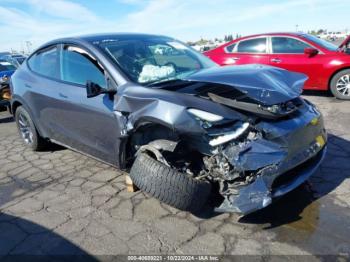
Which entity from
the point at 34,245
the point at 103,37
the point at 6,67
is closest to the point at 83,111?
the point at 103,37

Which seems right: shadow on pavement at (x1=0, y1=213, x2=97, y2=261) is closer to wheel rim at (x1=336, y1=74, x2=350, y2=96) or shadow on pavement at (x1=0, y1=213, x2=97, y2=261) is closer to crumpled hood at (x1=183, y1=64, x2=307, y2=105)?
crumpled hood at (x1=183, y1=64, x2=307, y2=105)

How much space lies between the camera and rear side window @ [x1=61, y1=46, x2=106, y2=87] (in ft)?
12.3

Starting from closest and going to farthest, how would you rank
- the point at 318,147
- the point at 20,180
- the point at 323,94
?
1. the point at 318,147
2. the point at 20,180
3. the point at 323,94

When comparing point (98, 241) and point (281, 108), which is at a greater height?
point (281, 108)

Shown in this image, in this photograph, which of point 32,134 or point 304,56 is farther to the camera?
point 304,56

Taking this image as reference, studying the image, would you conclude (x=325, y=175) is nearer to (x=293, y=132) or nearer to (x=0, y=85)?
(x=293, y=132)

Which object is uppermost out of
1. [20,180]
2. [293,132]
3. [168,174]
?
[293,132]

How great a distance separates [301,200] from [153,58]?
218 centimetres

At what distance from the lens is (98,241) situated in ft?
9.77

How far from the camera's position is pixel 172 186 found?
9.62ft

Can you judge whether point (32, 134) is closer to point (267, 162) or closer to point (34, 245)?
point (34, 245)

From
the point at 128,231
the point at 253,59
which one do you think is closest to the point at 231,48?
the point at 253,59

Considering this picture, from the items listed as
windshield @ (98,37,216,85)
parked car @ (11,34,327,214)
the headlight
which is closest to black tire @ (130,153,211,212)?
parked car @ (11,34,327,214)

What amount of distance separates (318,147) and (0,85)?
757 centimetres
